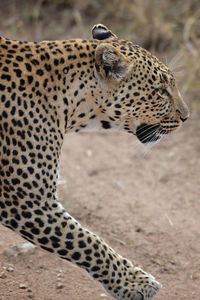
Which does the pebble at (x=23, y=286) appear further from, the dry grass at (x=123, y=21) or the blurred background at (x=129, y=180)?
the dry grass at (x=123, y=21)

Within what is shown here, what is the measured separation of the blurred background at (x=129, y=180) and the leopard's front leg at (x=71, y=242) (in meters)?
0.64

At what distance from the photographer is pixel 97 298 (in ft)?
22.2

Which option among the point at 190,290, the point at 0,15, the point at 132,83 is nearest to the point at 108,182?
the point at 190,290

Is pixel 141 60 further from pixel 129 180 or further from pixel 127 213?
pixel 129 180

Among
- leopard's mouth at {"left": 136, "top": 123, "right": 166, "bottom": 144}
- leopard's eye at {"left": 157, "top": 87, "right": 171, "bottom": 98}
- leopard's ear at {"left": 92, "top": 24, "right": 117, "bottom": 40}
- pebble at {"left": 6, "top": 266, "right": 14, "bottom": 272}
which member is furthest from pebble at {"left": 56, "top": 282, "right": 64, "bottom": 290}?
leopard's ear at {"left": 92, "top": 24, "right": 117, "bottom": 40}

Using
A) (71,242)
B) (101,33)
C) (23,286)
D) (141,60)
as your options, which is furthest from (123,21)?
(71,242)

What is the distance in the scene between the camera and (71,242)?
5.96 meters

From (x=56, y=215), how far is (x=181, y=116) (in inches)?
55.3

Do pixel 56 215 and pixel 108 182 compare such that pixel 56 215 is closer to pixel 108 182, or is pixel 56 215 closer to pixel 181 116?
pixel 181 116

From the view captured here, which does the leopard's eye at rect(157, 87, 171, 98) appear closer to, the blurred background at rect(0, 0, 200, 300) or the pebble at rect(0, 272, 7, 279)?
the blurred background at rect(0, 0, 200, 300)

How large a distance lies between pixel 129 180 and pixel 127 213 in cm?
89

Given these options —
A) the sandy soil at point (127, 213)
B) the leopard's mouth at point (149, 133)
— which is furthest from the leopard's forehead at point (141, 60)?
the sandy soil at point (127, 213)

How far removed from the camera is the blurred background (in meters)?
7.13

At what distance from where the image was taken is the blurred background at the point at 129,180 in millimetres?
7133
